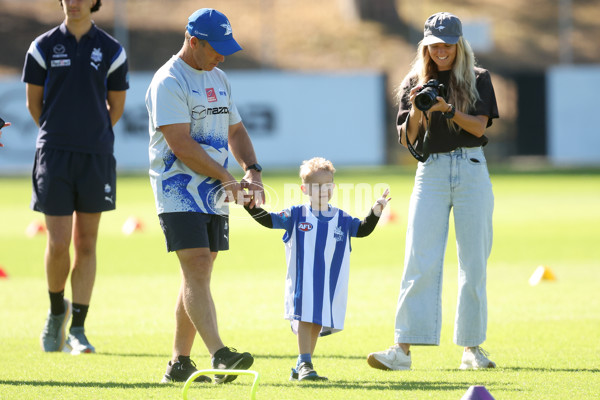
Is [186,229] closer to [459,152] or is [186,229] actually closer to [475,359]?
[459,152]

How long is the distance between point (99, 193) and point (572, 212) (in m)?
12.2

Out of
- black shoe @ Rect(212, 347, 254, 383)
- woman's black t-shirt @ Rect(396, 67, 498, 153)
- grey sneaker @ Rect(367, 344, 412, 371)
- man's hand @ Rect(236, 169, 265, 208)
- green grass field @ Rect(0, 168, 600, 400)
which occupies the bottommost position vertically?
green grass field @ Rect(0, 168, 600, 400)

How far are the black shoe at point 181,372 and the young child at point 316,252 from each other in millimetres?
580

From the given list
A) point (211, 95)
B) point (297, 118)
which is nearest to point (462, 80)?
point (211, 95)

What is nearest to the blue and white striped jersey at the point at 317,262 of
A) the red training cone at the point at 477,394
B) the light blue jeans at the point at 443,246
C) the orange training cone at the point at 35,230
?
the light blue jeans at the point at 443,246

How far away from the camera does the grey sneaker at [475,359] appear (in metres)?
6.30

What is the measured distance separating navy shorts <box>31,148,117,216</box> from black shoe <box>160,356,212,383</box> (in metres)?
1.68

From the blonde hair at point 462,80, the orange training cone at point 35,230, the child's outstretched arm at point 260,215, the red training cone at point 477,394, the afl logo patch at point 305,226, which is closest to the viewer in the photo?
the red training cone at point 477,394

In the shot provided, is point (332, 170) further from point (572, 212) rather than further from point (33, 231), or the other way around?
point (572, 212)

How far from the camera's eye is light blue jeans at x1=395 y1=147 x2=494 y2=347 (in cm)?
644

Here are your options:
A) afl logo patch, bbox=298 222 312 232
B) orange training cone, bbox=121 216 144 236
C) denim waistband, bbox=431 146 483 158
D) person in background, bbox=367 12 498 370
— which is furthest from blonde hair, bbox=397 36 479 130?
orange training cone, bbox=121 216 144 236

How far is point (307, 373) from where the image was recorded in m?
5.89

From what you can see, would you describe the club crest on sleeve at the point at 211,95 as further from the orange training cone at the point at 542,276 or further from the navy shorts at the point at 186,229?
the orange training cone at the point at 542,276

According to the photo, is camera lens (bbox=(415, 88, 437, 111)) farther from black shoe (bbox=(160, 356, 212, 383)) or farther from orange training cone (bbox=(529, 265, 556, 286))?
orange training cone (bbox=(529, 265, 556, 286))
